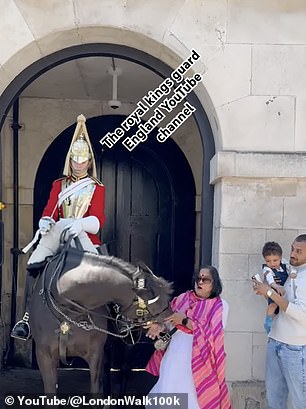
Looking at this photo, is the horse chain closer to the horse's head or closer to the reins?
the reins

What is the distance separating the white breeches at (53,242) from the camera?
401 centimetres

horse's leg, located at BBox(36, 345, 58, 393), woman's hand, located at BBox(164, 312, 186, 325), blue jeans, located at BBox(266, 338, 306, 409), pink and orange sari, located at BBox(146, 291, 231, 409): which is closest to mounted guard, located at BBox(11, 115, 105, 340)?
horse's leg, located at BBox(36, 345, 58, 393)

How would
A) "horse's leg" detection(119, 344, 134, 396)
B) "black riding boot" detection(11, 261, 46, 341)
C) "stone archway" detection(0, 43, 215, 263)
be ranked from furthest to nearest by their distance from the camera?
"horse's leg" detection(119, 344, 134, 396)
"stone archway" detection(0, 43, 215, 263)
"black riding boot" detection(11, 261, 46, 341)

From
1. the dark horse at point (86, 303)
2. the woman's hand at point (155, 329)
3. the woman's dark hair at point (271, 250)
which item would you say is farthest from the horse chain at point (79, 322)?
the woman's dark hair at point (271, 250)

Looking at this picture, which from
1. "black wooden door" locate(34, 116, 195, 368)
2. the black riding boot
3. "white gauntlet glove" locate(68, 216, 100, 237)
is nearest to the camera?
"white gauntlet glove" locate(68, 216, 100, 237)

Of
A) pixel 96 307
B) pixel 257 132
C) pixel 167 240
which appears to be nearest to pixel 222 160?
pixel 257 132

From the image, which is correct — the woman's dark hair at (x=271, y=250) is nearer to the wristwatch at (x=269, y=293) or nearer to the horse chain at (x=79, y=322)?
the wristwatch at (x=269, y=293)

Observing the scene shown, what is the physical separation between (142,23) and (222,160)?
3.95ft

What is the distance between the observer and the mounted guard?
4004 mm

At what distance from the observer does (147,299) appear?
3.48 meters

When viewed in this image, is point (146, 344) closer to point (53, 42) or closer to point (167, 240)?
point (167, 240)

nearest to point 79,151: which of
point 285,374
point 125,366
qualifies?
point 125,366

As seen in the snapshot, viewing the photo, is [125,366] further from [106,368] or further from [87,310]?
[87,310]

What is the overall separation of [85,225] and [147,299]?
799 mm
